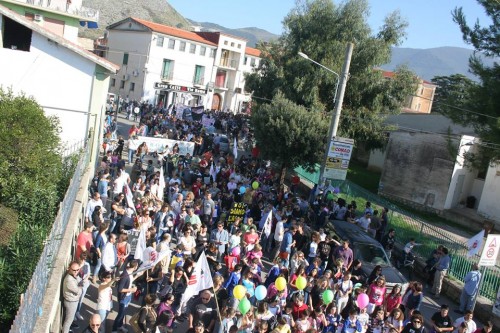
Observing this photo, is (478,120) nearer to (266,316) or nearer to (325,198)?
(325,198)

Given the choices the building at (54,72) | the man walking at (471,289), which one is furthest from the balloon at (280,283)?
the building at (54,72)

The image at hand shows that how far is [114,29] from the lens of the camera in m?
64.2

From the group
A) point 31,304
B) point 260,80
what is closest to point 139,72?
point 260,80

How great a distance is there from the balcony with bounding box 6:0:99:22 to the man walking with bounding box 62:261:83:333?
1071 inches

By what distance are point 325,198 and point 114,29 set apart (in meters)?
50.0

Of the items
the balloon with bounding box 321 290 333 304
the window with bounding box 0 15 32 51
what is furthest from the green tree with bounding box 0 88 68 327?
the balloon with bounding box 321 290 333 304

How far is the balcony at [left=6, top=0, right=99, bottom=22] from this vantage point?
33.6m

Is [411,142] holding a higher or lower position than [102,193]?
higher

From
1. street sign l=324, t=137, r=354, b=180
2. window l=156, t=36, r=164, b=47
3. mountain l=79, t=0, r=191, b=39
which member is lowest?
street sign l=324, t=137, r=354, b=180

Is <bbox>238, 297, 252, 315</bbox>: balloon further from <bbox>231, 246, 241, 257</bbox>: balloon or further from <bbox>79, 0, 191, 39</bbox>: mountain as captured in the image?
<bbox>79, 0, 191, 39</bbox>: mountain

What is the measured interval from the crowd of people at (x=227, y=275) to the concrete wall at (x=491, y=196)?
44.1 feet

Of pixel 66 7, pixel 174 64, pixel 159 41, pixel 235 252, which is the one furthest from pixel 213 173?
pixel 174 64

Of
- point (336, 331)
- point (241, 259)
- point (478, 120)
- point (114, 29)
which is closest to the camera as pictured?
point (336, 331)

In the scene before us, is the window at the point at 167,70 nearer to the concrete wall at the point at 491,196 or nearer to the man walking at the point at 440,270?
the concrete wall at the point at 491,196
